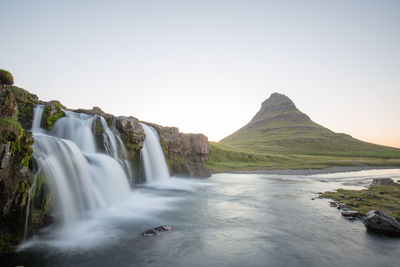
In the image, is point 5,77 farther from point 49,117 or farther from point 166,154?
point 166,154

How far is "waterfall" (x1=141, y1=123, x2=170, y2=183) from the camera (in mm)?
36312

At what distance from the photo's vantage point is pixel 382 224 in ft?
46.4

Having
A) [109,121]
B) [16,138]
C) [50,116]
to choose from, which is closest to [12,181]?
[16,138]

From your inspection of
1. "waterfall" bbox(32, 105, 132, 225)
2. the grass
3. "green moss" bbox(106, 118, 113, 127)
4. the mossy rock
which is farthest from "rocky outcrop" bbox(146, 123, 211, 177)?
the grass

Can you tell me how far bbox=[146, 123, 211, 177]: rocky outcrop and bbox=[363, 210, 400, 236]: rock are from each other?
34495 mm

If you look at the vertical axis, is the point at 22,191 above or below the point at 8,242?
above

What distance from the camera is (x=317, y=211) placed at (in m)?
19.7

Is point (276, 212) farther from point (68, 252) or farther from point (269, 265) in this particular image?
point (68, 252)

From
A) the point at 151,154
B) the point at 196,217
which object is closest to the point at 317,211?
the point at 196,217

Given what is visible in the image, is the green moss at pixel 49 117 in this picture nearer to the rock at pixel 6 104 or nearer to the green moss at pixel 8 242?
the rock at pixel 6 104

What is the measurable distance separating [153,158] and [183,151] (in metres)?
13.8

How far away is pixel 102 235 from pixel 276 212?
1409cm

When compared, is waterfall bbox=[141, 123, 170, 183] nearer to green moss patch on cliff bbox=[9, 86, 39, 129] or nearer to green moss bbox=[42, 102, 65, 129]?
green moss bbox=[42, 102, 65, 129]

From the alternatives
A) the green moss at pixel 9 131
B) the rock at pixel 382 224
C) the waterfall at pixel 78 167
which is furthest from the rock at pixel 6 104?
the rock at pixel 382 224
